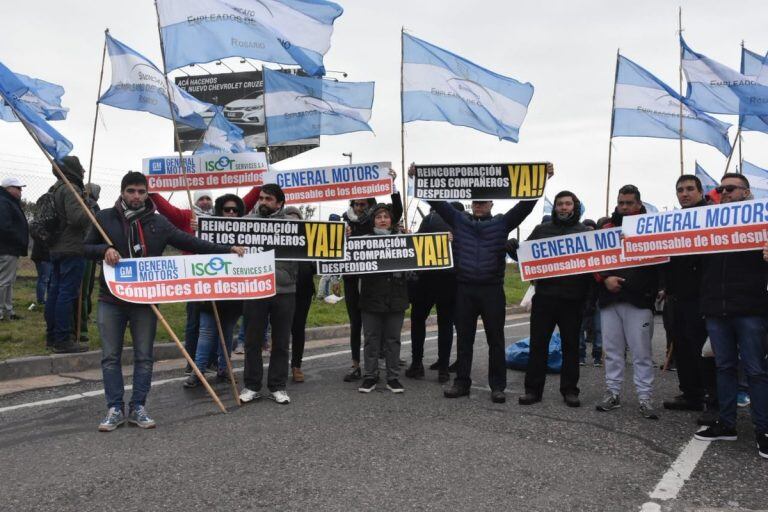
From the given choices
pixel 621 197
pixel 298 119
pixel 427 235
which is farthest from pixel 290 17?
pixel 621 197

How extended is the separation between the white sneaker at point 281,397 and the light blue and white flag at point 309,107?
174 inches

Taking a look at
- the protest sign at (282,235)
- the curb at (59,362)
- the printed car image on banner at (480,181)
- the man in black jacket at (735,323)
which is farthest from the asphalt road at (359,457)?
the printed car image on banner at (480,181)

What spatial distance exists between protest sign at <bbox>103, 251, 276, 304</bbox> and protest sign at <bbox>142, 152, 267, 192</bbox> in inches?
127

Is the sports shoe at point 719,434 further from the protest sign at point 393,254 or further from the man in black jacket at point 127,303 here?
the man in black jacket at point 127,303

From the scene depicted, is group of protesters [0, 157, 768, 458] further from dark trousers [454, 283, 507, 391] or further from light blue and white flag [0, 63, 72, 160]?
light blue and white flag [0, 63, 72, 160]

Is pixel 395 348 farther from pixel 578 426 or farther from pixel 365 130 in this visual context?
pixel 365 130

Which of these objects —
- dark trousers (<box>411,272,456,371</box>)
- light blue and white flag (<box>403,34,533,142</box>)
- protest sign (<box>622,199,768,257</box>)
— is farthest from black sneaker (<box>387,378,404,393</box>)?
light blue and white flag (<box>403,34,533,142</box>)

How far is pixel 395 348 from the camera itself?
653cm

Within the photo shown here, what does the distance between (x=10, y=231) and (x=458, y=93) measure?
20.2 feet

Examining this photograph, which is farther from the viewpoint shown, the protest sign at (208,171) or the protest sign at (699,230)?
the protest sign at (208,171)

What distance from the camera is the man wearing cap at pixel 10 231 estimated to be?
8.27 m

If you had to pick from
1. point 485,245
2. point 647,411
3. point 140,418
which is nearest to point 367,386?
point 485,245

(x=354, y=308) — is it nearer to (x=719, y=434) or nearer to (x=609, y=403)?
(x=609, y=403)

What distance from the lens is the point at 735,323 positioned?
482 cm
